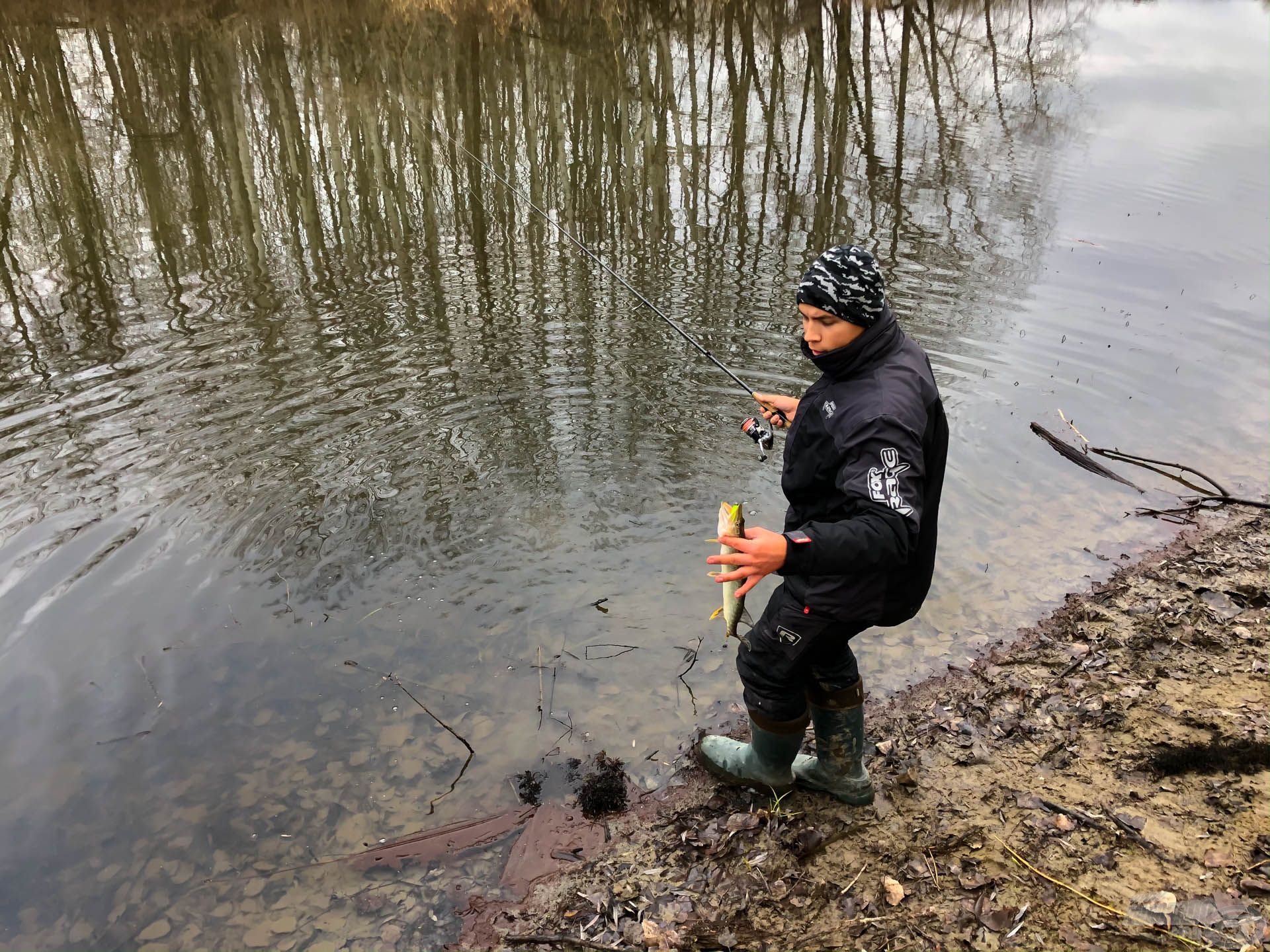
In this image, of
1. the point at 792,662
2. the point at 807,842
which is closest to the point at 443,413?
the point at 792,662

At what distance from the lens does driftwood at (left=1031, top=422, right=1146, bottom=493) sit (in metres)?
7.17

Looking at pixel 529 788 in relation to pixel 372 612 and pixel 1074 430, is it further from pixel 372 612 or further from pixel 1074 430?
pixel 1074 430

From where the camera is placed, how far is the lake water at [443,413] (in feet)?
14.3

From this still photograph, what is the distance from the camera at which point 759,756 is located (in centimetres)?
386

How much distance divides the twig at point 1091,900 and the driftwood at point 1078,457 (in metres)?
4.72

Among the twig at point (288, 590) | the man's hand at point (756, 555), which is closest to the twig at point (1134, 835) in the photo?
the man's hand at point (756, 555)

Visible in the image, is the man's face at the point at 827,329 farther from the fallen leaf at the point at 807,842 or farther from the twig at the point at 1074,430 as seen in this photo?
the twig at the point at 1074,430

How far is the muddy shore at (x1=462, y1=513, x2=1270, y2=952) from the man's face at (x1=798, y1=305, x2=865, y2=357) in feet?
7.17

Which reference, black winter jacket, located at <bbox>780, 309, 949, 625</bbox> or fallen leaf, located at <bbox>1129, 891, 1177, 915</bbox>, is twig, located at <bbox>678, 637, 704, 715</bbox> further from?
fallen leaf, located at <bbox>1129, 891, 1177, 915</bbox>

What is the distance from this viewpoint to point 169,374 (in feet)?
26.1

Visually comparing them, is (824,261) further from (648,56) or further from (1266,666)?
(648,56)

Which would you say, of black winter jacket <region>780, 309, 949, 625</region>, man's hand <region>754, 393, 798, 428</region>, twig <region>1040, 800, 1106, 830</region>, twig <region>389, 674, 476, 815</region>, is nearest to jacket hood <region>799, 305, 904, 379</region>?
black winter jacket <region>780, 309, 949, 625</region>

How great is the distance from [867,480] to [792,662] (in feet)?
3.07

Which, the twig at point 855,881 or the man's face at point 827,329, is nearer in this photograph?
the man's face at point 827,329
